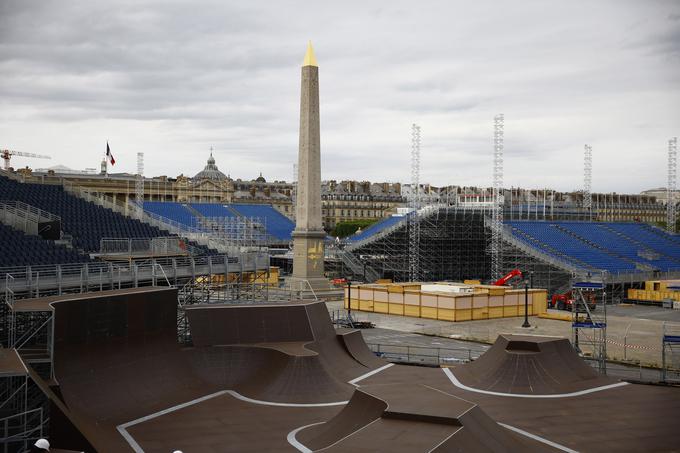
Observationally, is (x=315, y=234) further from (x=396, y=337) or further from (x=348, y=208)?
(x=348, y=208)

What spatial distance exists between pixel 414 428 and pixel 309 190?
38092mm

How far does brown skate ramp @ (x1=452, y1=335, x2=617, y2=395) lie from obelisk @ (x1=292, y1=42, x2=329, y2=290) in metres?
27.2

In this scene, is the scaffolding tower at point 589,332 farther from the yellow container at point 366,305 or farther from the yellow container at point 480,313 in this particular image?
the yellow container at point 366,305

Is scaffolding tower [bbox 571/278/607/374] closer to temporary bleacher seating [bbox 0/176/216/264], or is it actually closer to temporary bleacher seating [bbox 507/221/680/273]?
temporary bleacher seating [bbox 0/176/216/264]

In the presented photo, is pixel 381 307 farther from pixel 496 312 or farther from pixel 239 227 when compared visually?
pixel 239 227

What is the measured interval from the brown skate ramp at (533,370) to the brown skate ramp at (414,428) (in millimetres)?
6841

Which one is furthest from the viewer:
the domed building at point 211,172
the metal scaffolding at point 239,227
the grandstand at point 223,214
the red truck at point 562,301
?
the domed building at point 211,172

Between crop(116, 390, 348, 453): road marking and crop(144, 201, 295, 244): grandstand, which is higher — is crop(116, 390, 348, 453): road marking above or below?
below

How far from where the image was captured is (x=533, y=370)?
28.8m

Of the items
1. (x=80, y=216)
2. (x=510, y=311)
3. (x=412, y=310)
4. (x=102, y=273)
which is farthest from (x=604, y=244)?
(x=102, y=273)

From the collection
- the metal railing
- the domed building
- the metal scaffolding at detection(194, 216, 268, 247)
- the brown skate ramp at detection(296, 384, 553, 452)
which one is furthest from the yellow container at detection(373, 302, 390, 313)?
the domed building

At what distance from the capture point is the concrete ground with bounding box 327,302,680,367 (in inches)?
1560

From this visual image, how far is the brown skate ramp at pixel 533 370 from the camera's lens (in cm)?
2834

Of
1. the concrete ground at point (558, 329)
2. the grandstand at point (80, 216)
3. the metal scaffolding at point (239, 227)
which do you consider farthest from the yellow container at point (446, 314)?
the metal scaffolding at point (239, 227)
